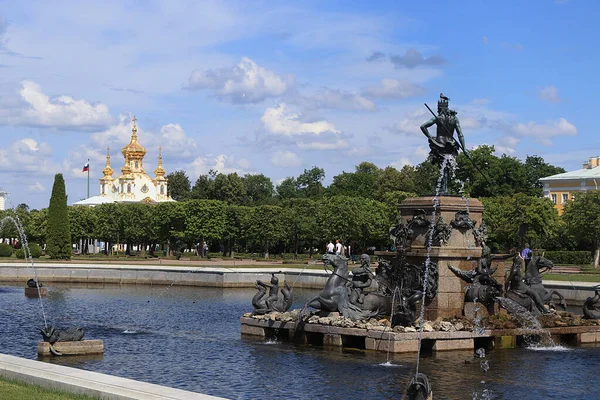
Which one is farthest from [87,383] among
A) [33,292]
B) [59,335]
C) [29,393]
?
[33,292]

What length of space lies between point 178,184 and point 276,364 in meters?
133

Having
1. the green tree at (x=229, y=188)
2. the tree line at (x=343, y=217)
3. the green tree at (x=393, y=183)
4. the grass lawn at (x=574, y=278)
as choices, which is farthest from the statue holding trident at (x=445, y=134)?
the green tree at (x=229, y=188)

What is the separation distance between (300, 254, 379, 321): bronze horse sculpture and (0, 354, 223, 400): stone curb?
845 cm

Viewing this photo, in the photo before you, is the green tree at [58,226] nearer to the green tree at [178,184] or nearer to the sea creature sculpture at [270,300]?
the sea creature sculpture at [270,300]

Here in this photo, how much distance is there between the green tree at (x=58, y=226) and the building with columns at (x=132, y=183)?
2594 inches

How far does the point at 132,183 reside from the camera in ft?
431

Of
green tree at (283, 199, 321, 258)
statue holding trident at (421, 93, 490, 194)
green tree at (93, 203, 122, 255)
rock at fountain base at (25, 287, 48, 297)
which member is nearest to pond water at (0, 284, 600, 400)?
statue holding trident at (421, 93, 490, 194)

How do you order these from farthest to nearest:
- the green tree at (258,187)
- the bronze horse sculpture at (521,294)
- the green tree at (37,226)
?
1. the green tree at (258,187)
2. the green tree at (37,226)
3. the bronze horse sculpture at (521,294)

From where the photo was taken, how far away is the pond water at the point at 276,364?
51.7 ft

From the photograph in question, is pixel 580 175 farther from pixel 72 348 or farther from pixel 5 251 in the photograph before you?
pixel 72 348

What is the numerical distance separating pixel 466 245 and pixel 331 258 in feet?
11.1

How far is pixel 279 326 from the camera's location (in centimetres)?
2197

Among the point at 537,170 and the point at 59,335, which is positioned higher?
the point at 537,170

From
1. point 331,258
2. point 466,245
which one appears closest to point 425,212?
point 466,245
